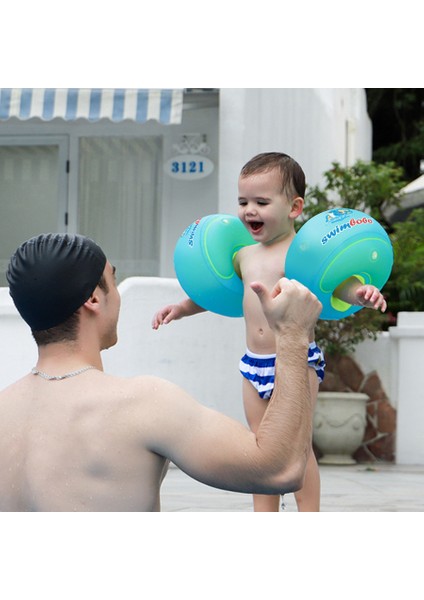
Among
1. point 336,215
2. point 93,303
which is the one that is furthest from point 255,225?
point 93,303

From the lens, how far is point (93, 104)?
9102 mm

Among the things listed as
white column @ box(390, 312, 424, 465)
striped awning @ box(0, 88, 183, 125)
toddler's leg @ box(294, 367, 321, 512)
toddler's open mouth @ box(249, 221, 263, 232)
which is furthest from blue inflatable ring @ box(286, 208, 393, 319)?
striped awning @ box(0, 88, 183, 125)

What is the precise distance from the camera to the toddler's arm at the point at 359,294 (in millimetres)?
3689

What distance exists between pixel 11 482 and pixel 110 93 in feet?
24.6

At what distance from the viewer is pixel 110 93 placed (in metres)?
9.08

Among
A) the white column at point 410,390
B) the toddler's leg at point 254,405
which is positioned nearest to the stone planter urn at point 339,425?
the white column at point 410,390

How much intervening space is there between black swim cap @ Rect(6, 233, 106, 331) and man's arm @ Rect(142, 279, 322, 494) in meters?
0.27

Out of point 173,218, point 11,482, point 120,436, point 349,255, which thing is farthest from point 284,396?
point 173,218

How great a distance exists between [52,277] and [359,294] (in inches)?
79.3

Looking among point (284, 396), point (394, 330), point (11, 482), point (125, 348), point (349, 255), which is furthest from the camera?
point (394, 330)

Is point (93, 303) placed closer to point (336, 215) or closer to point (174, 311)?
point (336, 215)

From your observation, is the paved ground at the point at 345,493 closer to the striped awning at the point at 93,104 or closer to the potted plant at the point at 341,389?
the potted plant at the point at 341,389

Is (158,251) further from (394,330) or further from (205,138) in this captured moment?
(394,330)

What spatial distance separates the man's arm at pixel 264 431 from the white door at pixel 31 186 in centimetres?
936
